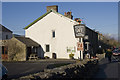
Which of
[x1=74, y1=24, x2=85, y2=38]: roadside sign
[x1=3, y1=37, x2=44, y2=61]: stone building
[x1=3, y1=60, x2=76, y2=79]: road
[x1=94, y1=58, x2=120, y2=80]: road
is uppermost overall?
[x1=74, y1=24, x2=85, y2=38]: roadside sign

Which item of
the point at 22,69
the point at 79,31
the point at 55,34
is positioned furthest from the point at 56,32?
the point at 79,31

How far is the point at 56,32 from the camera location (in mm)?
32125

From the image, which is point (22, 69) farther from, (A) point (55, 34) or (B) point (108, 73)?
(A) point (55, 34)

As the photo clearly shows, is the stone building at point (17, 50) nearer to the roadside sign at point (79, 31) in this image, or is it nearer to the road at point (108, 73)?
the road at point (108, 73)

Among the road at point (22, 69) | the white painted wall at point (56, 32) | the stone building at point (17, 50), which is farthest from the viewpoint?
the white painted wall at point (56, 32)

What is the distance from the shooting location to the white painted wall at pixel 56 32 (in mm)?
30953

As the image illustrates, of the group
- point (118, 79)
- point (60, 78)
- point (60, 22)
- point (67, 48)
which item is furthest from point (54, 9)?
point (60, 78)

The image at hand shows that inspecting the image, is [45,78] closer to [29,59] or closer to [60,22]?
[29,59]

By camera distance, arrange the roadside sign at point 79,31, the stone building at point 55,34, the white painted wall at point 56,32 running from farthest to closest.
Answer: the white painted wall at point 56,32, the stone building at point 55,34, the roadside sign at point 79,31

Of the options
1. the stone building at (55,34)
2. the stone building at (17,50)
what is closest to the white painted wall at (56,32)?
the stone building at (55,34)

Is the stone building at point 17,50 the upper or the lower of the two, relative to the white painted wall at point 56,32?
lower

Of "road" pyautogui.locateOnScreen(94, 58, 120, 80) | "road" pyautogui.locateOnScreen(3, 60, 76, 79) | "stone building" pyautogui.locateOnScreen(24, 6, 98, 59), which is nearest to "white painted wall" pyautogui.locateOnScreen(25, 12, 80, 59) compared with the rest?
"stone building" pyautogui.locateOnScreen(24, 6, 98, 59)

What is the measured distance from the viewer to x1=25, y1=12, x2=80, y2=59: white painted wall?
102 ft

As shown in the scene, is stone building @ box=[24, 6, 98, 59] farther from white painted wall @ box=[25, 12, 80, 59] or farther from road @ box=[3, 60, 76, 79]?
road @ box=[3, 60, 76, 79]
